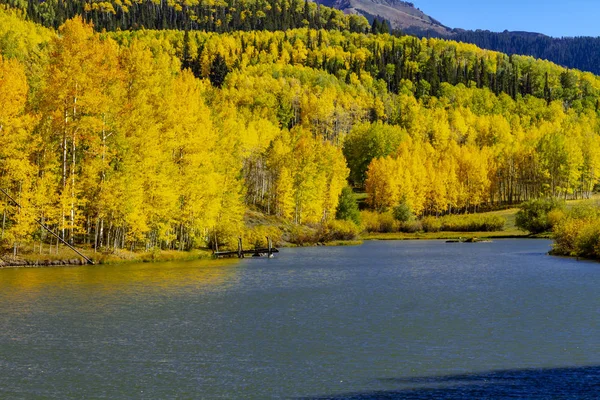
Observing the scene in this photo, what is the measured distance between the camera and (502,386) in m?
19.4

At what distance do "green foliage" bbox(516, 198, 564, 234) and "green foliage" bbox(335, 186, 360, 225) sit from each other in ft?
82.6

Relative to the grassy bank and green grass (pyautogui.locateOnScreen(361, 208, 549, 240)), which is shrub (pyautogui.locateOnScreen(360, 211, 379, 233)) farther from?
the grassy bank

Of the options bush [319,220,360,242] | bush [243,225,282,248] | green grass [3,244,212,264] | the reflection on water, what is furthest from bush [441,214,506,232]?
the reflection on water

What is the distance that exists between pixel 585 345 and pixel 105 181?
41167 mm

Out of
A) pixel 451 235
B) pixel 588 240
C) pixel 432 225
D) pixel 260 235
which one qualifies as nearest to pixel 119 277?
pixel 260 235

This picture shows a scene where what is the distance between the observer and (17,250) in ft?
172

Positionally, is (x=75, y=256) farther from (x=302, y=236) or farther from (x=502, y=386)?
(x=302, y=236)

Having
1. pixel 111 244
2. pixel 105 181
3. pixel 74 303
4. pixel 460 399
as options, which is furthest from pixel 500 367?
pixel 111 244

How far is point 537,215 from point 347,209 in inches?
1137

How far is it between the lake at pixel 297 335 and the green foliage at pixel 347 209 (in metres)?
58.4

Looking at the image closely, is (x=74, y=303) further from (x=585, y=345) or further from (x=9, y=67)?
(x=9, y=67)

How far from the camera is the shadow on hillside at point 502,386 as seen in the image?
18.5 meters

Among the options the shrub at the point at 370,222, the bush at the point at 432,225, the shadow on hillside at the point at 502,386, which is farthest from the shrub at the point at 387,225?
the shadow on hillside at the point at 502,386

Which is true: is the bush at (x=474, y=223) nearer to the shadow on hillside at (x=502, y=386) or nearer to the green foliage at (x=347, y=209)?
the green foliage at (x=347, y=209)
